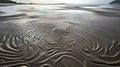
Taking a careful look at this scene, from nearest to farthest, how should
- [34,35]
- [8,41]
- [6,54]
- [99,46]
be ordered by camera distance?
[6,54], [99,46], [8,41], [34,35]

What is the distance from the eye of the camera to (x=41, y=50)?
198 inches

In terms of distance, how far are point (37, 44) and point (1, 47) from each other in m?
1.22

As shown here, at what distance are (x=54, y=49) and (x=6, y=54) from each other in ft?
4.93

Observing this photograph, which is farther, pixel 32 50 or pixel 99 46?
pixel 99 46

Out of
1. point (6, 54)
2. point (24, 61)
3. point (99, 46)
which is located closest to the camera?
point (24, 61)

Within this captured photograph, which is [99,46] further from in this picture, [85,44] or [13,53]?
[13,53]

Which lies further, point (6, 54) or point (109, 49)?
point (109, 49)

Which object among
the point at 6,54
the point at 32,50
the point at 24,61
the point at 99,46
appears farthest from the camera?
the point at 99,46

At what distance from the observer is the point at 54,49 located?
511 cm

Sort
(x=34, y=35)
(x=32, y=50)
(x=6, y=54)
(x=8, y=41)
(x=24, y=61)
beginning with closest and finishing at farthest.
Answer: (x=24, y=61) → (x=6, y=54) → (x=32, y=50) → (x=8, y=41) → (x=34, y=35)

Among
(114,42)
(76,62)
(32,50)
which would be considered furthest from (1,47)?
(114,42)

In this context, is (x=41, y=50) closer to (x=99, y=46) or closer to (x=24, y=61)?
(x=24, y=61)

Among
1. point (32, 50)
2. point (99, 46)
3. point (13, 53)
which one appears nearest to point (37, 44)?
point (32, 50)

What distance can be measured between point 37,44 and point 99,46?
86.3 inches
